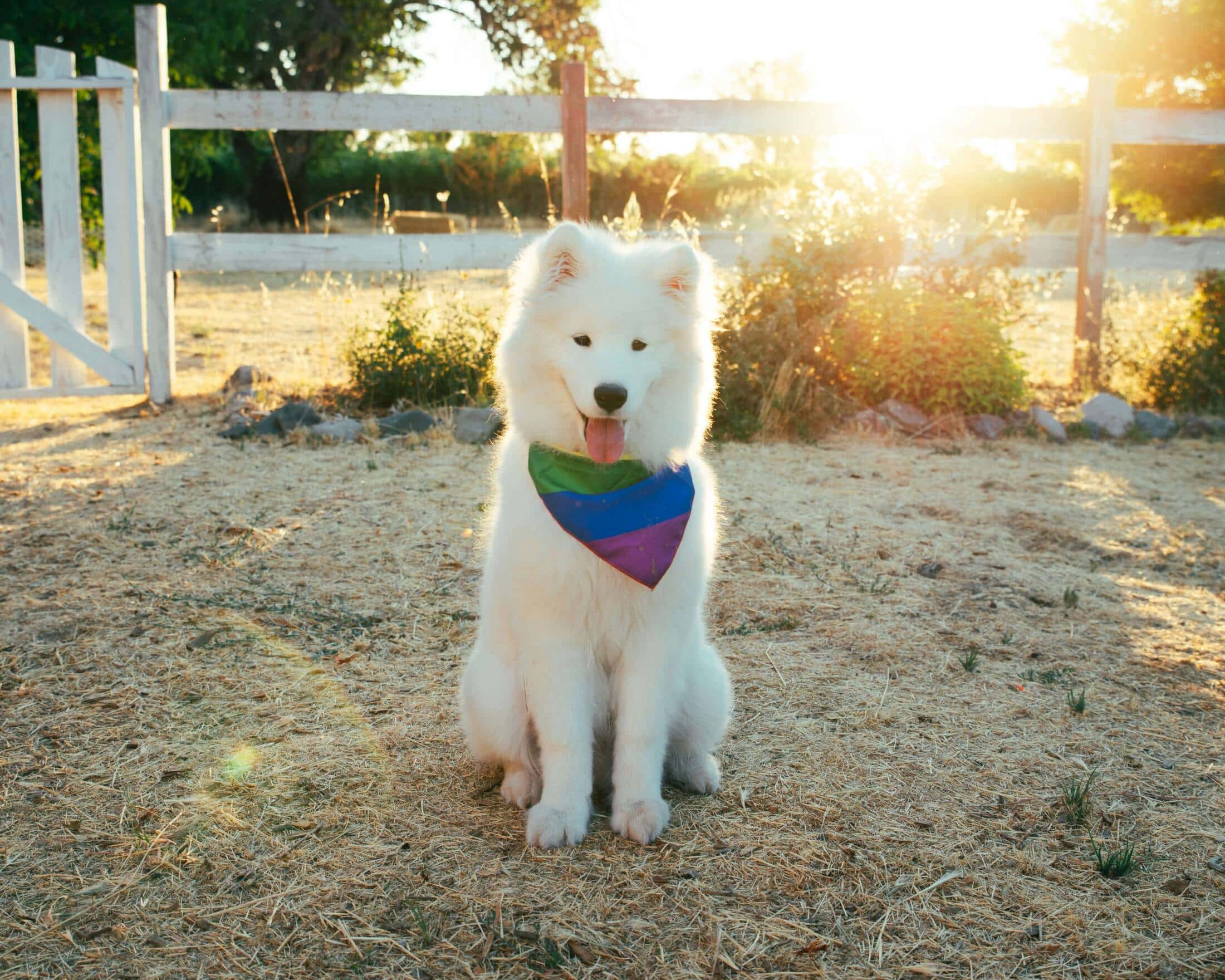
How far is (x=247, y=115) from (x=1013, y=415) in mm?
6429

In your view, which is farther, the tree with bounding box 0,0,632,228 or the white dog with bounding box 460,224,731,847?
the tree with bounding box 0,0,632,228

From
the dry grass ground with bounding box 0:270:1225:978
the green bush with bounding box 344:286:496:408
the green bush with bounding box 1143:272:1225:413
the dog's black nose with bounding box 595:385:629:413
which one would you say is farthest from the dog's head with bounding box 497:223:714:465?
the green bush with bounding box 1143:272:1225:413

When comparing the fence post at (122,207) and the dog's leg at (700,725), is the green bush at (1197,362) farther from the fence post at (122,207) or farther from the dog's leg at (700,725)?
the fence post at (122,207)

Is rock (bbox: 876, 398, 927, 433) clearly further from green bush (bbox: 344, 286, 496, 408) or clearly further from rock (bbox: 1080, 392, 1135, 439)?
green bush (bbox: 344, 286, 496, 408)

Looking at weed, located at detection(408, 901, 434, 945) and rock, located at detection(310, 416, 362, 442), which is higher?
rock, located at detection(310, 416, 362, 442)

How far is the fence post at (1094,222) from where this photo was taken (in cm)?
829

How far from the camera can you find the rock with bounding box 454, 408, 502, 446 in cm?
688

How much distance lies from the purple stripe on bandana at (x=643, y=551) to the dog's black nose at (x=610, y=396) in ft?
1.10

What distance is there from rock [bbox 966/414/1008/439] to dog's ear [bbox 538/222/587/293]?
5.74 meters

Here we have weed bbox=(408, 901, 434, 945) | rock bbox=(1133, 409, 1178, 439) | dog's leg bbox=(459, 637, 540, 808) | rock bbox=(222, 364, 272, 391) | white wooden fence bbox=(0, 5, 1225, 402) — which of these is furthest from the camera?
rock bbox=(222, 364, 272, 391)

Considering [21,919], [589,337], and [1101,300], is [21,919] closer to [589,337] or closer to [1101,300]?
[589,337]

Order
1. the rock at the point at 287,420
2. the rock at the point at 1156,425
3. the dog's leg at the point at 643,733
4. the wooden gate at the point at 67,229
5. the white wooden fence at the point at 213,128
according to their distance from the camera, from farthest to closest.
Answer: the rock at the point at 1156,425
the white wooden fence at the point at 213,128
the wooden gate at the point at 67,229
the rock at the point at 287,420
the dog's leg at the point at 643,733

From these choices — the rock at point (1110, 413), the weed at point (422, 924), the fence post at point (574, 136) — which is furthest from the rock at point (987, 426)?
the weed at point (422, 924)

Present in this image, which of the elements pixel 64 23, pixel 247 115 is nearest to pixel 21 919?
pixel 247 115
